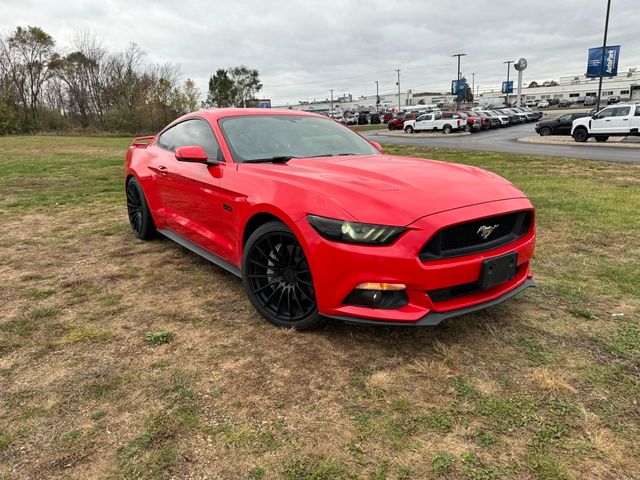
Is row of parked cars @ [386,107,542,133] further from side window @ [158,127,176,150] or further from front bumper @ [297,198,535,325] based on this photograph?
front bumper @ [297,198,535,325]

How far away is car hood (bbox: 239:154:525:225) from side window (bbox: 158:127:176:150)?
173 cm

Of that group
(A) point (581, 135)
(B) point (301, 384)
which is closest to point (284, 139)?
(B) point (301, 384)

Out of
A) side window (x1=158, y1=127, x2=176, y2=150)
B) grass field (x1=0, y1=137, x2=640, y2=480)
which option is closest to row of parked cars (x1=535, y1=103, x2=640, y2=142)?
grass field (x1=0, y1=137, x2=640, y2=480)

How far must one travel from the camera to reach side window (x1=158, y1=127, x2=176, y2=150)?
15.9 feet

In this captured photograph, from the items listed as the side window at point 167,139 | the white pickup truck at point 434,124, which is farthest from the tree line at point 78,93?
the side window at point 167,139

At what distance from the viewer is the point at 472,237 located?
2.77 metres

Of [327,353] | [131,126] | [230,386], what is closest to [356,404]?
[327,353]

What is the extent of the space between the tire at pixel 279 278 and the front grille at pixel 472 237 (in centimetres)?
79

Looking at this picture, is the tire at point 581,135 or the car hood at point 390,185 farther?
the tire at point 581,135

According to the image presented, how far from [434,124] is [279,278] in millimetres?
36557

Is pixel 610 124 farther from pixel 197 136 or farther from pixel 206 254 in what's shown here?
pixel 206 254

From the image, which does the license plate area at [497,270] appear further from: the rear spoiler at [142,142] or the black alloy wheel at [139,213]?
the rear spoiler at [142,142]

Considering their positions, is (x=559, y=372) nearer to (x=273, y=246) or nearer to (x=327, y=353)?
(x=327, y=353)

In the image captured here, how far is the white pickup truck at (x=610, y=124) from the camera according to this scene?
21891 mm
